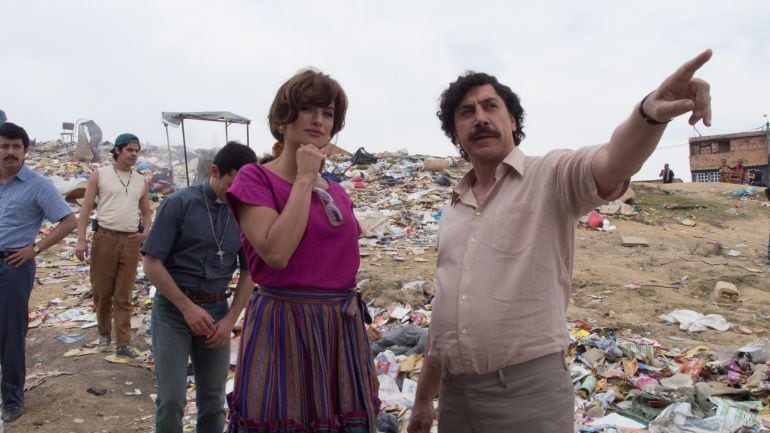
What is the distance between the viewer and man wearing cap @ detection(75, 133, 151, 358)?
4.73 metres

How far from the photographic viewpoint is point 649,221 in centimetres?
1205

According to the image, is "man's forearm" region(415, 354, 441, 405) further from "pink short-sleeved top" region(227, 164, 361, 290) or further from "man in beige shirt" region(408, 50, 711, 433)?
"pink short-sleeved top" region(227, 164, 361, 290)

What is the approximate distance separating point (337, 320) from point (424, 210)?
10.1 metres

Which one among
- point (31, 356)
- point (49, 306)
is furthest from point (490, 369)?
point (49, 306)

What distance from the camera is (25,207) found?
350cm

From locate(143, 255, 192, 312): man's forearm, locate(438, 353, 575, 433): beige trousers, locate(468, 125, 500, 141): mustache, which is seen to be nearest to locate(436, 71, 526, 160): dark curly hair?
locate(468, 125, 500, 141): mustache

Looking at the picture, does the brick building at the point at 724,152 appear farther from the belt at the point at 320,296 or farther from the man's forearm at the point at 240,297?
the belt at the point at 320,296

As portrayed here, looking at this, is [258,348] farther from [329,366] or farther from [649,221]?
[649,221]

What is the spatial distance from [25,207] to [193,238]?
1615 mm

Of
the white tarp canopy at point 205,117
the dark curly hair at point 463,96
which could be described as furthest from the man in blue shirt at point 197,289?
the white tarp canopy at point 205,117

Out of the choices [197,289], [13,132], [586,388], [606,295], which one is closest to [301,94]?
[197,289]

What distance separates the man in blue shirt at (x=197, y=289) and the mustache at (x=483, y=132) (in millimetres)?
1234

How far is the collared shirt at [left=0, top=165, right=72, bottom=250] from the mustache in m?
3.07

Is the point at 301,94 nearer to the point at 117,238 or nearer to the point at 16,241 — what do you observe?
the point at 16,241
